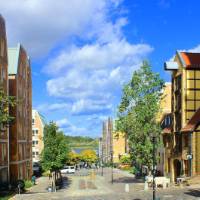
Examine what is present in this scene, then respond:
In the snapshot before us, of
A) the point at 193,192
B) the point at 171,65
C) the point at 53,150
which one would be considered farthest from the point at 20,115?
the point at 193,192

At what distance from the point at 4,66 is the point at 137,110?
18418 millimetres

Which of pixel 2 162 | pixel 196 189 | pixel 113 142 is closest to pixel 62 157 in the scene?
pixel 2 162

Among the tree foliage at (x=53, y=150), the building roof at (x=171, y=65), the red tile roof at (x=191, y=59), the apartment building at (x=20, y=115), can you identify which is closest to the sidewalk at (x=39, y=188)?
the apartment building at (x=20, y=115)

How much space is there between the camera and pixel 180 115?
61688 millimetres

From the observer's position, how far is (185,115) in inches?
2367

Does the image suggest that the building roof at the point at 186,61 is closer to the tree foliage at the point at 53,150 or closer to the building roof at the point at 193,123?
the building roof at the point at 193,123

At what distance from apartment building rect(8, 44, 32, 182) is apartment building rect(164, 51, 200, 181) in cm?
2105

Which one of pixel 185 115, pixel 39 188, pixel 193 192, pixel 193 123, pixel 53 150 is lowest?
pixel 39 188

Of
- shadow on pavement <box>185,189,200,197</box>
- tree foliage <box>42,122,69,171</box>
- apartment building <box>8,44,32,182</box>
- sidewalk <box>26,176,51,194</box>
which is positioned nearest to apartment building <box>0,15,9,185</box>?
apartment building <box>8,44,32,182</box>

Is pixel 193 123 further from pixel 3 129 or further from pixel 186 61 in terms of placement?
pixel 3 129

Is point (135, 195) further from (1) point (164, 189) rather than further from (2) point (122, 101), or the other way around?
(2) point (122, 101)

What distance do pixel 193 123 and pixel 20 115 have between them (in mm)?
27607

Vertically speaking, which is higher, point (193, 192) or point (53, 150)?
point (53, 150)

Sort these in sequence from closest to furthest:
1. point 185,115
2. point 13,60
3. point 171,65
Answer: point 185,115, point 171,65, point 13,60
